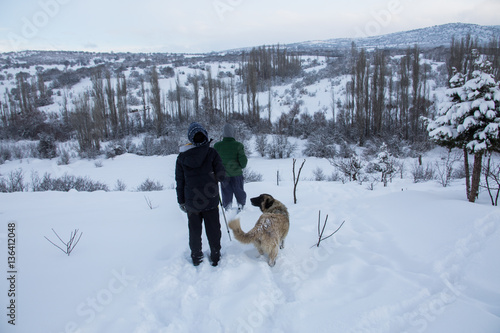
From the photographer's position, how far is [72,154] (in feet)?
58.4

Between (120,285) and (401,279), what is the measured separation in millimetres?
2927

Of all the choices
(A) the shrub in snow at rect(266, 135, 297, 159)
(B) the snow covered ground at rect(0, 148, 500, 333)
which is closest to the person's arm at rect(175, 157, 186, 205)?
(B) the snow covered ground at rect(0, 148, 500, 333)

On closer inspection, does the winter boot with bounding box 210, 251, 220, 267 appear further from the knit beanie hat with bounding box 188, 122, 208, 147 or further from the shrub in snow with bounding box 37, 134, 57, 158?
the shrub in snow with bounding box 37, 134, 57, 158

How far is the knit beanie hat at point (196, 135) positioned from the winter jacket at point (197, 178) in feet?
0.19

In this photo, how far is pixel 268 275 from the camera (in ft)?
9.56

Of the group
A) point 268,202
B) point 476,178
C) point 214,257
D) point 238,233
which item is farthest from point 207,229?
point 476,178

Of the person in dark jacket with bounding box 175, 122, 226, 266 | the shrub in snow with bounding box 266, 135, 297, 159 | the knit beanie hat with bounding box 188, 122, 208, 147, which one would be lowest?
the shrub in snow with bounding box 266, 135, 297, 159

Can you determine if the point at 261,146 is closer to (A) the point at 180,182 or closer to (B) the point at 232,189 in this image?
(B) the point at 232,189

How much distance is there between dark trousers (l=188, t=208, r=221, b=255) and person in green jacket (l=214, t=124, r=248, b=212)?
1.64 m

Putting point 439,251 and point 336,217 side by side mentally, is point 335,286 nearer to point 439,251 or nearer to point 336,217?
point 439,251

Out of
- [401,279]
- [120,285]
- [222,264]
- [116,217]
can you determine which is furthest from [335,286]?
[116,217]

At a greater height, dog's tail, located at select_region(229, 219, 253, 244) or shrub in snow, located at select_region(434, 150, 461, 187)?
dog's tail, located at select_region(229, 219, 253, 244)

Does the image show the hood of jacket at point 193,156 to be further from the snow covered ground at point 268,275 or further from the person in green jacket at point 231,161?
the person in green jacket at point 231,161

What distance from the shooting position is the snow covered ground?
2.18 metres
